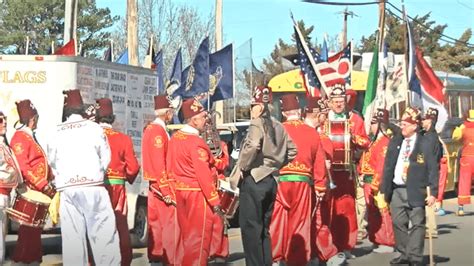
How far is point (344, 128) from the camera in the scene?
1255cm

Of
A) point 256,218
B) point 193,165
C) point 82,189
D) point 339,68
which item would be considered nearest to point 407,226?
point 256,218

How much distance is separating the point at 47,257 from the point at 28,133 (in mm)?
2899

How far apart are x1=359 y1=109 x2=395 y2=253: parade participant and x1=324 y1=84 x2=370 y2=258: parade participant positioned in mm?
853

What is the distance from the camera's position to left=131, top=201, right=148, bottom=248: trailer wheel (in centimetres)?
1447

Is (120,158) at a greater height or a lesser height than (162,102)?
lesser

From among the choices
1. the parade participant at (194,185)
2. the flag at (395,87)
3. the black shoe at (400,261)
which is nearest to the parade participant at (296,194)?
the parade participant at (194,185)

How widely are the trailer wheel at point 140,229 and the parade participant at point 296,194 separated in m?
3.53

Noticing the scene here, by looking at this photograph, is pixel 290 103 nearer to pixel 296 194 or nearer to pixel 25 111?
pixel 296 194

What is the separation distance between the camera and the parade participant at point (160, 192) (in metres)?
11.8

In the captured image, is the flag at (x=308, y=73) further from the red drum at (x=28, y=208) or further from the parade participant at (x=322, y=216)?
the red drum at (x=28, y=208)

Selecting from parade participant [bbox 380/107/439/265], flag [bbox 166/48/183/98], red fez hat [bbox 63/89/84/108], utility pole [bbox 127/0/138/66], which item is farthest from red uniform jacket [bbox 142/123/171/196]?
utility pole [bbox 127/0/138/66]

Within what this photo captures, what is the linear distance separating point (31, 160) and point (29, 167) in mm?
85

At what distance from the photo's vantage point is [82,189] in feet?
30.6

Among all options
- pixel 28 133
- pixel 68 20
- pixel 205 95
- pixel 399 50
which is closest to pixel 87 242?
pixel 28 133
